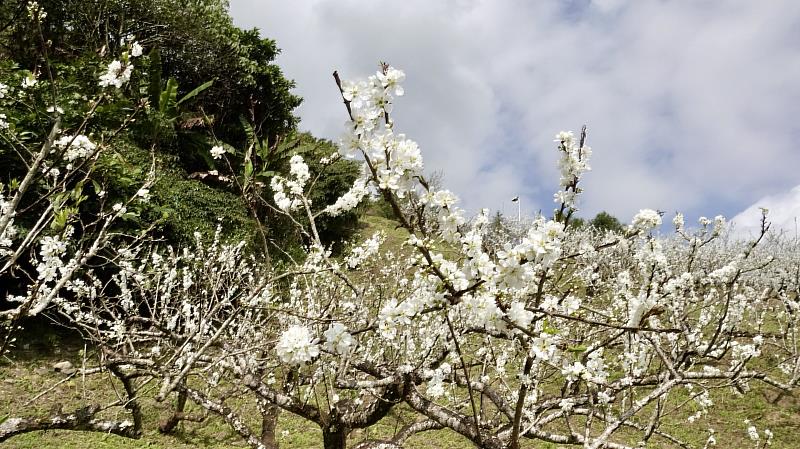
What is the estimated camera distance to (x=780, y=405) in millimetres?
8602

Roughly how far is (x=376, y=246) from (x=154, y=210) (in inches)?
282

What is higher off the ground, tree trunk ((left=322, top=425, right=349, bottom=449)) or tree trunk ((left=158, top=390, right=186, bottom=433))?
tree trunk ((left=322, top=425, right=349, bottom=449))

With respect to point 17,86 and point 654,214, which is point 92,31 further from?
point 654,214

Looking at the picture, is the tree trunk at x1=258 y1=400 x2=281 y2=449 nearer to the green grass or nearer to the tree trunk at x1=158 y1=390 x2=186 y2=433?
the green grass

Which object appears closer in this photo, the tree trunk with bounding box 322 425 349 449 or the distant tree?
the tree trunk with bounding box 322 425 349 449

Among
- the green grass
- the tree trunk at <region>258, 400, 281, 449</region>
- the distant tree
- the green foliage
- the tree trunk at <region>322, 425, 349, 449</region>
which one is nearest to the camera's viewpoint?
the tree trunk at <region>322, 425, 349, 449</region>

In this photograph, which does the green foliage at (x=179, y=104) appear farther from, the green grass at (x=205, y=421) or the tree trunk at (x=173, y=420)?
the tree trunk at (x=173, y=420)

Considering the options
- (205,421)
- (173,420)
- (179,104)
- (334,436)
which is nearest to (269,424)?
(334,436)

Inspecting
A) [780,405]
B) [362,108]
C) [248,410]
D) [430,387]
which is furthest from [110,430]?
[780,405]

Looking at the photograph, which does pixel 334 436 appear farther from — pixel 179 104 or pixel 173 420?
pixel 179 104

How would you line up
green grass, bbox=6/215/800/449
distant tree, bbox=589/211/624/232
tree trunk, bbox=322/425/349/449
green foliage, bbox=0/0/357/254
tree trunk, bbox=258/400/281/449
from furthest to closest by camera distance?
distant tree, bbox=589/211/624/232
green foliage, bbox=0/0/357/254
green grass, bbox=6/215/800/449
tree trunk, bbox=258/400/281/449
tree trunk, bbox=322/425/349/449

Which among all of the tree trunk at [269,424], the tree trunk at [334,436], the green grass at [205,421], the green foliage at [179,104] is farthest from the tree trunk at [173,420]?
the tree trunk at [334,436]

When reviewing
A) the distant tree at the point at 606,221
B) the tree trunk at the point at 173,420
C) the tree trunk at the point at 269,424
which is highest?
the distant tree at the point at 606,221

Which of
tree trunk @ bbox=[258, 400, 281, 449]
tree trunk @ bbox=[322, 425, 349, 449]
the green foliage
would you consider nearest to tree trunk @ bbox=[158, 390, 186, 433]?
tree trunk @ bbox=[258, 400, 281, 449]
